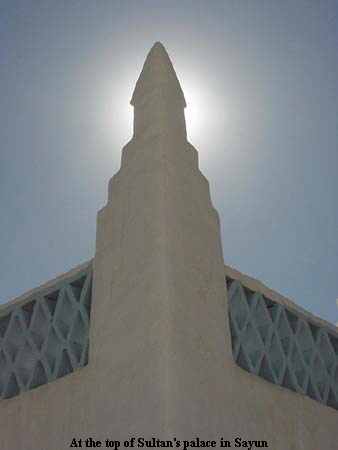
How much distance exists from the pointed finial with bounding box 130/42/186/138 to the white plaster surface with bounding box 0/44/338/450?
3 cm

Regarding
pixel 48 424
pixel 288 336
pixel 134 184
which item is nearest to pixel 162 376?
pixel 48 424

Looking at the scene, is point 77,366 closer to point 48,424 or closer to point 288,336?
point 48,424

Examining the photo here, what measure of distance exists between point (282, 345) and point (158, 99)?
5.38 m

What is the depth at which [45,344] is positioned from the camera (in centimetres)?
948

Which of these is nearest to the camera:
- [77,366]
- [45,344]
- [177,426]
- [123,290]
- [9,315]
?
[177,426]

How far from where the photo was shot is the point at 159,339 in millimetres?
6738

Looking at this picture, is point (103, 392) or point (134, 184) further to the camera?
point (134, 184)

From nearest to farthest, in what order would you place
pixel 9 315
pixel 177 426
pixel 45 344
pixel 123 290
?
pixel 177 426
pixel 123 290
pixel 45 344
pixel 9 315

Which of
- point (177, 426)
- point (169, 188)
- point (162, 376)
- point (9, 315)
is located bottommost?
point (177, 426)

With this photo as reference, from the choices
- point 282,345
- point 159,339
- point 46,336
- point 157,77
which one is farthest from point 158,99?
point 282,345

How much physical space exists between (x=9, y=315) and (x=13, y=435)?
261 centimetres

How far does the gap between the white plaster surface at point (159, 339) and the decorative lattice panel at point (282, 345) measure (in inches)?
25.7

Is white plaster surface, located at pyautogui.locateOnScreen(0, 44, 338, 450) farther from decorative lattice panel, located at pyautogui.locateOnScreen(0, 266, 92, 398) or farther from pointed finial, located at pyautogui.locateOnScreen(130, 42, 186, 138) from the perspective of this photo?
decorative lattice panel, located at pyautogui.locateOnScreen(0, 266, 92, 398)

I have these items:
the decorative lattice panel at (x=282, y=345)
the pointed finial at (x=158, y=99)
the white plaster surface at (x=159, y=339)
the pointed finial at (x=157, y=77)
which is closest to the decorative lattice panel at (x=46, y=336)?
the white plaster surface at (x=159, y=339)
